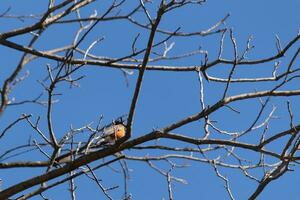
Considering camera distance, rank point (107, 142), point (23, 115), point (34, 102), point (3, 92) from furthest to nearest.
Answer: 1. point (34, 102)
2. point (3, 92)
3. point (107, 142)
4. point (23, 115)

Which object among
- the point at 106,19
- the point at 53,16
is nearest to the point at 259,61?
the point at 106,19

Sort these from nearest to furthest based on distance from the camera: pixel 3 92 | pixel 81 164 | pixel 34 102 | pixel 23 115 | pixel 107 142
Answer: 1. pixel 81 164
2. pixel 23 115
3. pixel 107 142
4. pixel 3 92
5. pixel 34 102

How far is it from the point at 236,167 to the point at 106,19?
100 cm

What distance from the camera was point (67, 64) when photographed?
Result: 2.94 meters

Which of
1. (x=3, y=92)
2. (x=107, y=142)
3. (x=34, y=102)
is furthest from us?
(x=34, y=102)

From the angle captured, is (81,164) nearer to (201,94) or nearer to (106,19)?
(201,94)

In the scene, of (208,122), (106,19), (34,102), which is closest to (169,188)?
(208,122)

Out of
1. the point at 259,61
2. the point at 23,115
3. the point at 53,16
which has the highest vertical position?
the point at 53,16

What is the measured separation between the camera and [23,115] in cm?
310

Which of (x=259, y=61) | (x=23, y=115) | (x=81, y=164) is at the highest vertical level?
(x=259, y=61)

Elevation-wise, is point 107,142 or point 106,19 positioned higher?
point 106,19

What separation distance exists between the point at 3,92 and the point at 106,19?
2.39 feet

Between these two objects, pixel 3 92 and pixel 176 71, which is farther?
pixel 3 92

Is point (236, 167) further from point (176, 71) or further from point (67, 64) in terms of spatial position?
point (67, 64)
